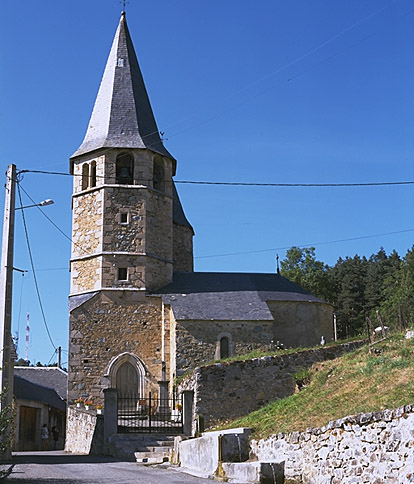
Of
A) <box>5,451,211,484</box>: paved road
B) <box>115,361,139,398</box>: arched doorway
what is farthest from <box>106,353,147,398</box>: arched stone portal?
<box>5,451,211,484</box>: paved road

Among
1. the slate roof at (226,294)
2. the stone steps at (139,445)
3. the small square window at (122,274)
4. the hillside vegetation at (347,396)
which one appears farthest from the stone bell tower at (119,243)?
the hillside vegetation at (347,396)

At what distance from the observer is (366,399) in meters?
11.4

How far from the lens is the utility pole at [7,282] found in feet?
53.7

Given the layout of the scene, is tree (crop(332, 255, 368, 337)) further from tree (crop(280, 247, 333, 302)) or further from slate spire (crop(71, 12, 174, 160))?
slate spire (crop(71, 12, 174, 160))

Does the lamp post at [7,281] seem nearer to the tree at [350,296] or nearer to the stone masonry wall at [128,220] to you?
the stone masonry wall at [128,220]

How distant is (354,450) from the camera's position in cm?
1018

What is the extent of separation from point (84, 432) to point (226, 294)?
30.7 feet

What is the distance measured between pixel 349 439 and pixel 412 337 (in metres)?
7.46

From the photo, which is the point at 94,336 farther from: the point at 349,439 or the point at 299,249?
the point at 299,249

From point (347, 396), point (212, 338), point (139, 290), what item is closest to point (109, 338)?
point (139, 290)

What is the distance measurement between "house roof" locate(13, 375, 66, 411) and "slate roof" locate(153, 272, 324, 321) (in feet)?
33.4

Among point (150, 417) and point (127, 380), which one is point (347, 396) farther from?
point (127, 380)

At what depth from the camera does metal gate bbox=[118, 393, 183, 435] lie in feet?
74.9

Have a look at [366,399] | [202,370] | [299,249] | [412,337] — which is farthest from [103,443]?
[299,249]
